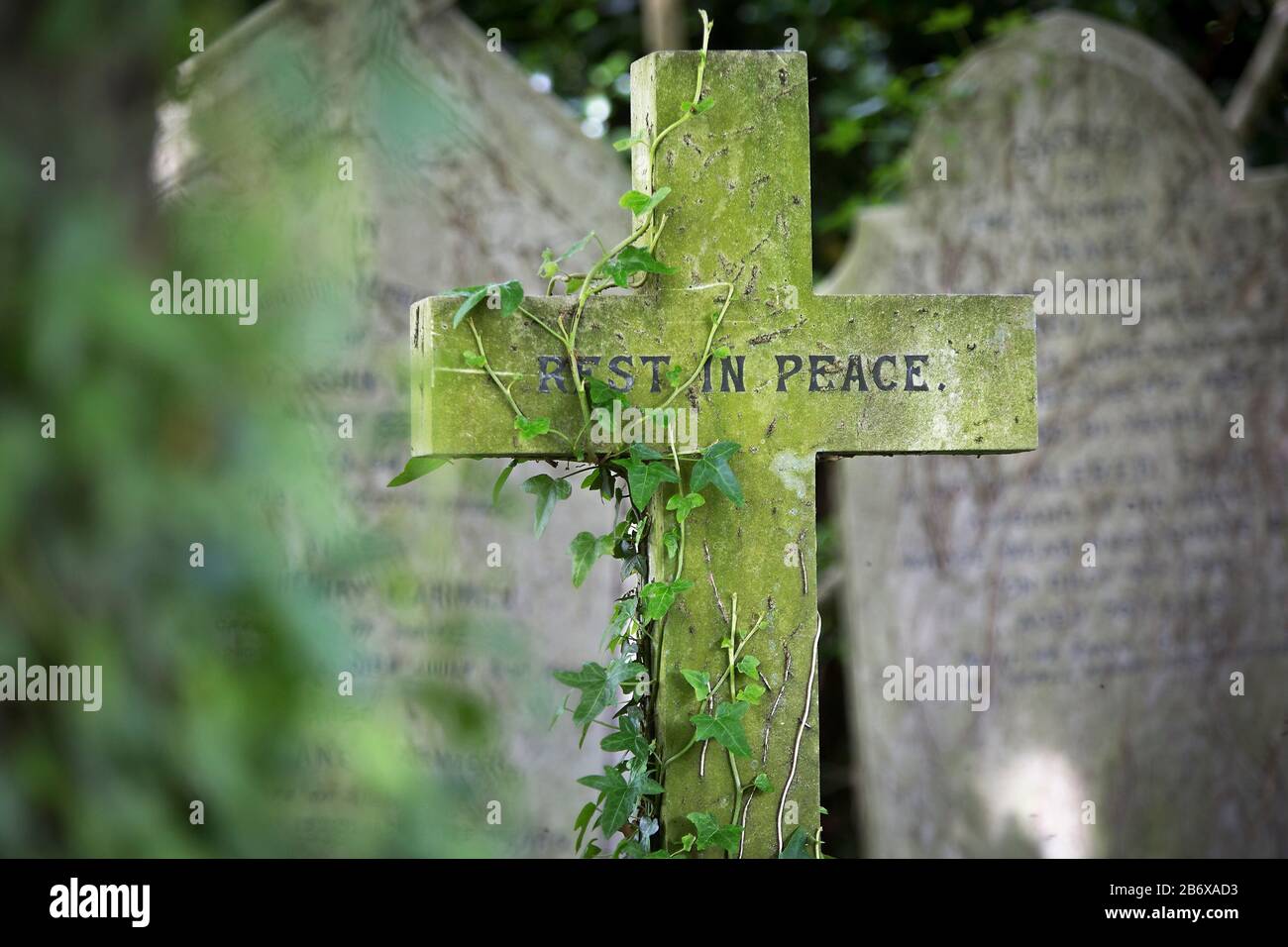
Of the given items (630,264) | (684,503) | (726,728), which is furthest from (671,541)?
(630,264)

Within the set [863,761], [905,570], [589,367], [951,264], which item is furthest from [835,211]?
[589,367]

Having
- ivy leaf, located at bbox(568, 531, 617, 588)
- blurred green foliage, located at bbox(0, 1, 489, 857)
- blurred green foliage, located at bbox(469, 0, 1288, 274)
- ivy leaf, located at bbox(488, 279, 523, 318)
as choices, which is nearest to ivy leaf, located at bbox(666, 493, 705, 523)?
ivy leaf, located at bbox(568, 531, 617, 588)

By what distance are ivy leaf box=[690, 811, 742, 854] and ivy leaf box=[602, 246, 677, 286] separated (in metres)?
0.75

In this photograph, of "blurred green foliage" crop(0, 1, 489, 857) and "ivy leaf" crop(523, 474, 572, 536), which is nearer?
"blurred green foliage" crop(0, 1, 489, 857)

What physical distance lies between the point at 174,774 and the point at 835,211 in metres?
5.10

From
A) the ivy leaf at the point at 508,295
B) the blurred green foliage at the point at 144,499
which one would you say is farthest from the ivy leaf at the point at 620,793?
the blurred green foliage at the point at 144,499

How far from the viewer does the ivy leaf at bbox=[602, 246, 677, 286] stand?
5.89 ft

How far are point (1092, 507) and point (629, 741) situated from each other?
2688 mm

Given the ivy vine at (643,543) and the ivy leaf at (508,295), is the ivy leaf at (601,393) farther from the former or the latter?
the ivy leaf at (508,295)

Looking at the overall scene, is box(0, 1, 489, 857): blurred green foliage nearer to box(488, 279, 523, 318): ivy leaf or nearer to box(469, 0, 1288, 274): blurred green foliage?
box(488, 279, 523, 318): ivy leaf

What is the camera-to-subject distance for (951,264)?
4195 mm

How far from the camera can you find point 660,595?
179cm

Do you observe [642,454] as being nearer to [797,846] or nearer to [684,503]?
[684,503]
